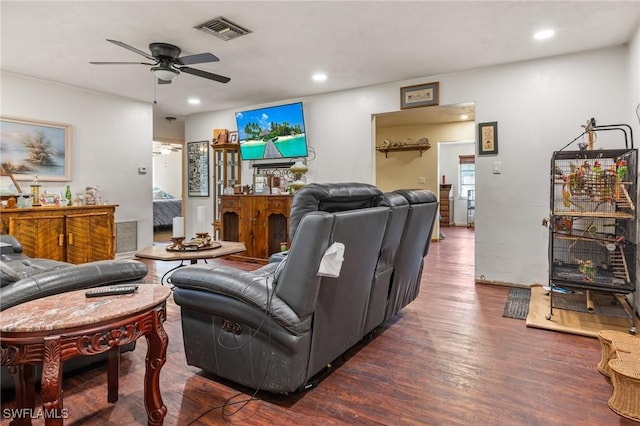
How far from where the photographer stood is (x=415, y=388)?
6.40ft

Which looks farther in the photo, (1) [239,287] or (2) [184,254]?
(2) [184,254]

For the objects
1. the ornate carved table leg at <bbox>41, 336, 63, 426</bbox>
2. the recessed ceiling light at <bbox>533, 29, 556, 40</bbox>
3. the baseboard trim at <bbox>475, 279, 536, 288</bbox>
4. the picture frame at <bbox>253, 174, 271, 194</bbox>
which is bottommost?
the baseboard trim at <bbox>475, 279, 536, 288</bbox>

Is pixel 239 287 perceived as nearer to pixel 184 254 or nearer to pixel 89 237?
pixel 184 254

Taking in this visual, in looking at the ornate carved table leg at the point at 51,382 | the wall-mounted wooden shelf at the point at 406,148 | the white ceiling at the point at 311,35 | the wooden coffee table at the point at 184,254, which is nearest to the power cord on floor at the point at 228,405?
the ornate carved table leg at the point at 51,382

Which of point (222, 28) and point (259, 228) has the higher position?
point (222, 28)

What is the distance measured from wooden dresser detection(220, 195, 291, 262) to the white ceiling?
1691 mm

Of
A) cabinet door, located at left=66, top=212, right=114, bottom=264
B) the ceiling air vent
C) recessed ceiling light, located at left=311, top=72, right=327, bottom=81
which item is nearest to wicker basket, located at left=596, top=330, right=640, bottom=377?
the ceiling air vent

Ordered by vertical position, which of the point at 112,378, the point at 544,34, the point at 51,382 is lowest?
the point at 112,378

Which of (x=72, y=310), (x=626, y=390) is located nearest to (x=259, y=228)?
(x=72, y=310)

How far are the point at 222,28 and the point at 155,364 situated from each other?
9.18ft

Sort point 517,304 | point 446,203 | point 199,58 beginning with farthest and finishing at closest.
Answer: point 446,203 < point 517,304 < point 199,58

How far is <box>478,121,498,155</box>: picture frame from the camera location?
4172mm

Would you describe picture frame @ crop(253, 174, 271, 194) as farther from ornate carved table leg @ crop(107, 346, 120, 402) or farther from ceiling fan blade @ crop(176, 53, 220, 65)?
ornate carved table leg @ crop(107, 346, 120, 402)

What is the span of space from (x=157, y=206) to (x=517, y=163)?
7361mm
